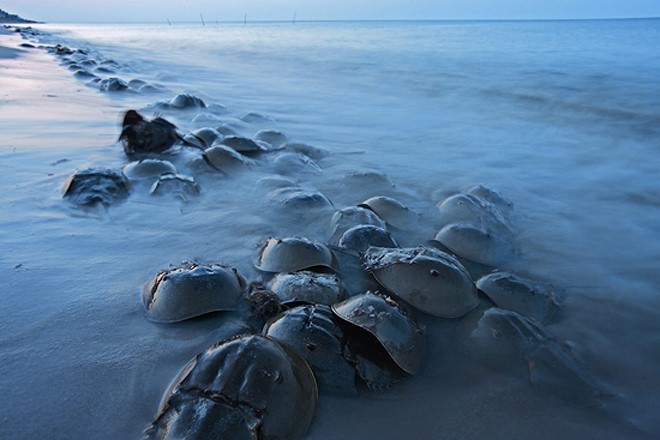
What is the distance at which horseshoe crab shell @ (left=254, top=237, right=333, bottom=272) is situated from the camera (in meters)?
2.05

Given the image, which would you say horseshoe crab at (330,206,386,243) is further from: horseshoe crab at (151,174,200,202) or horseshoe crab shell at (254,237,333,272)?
horseshoe crab at (151,174,200,202)

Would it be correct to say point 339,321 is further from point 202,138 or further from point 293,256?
point 202,138

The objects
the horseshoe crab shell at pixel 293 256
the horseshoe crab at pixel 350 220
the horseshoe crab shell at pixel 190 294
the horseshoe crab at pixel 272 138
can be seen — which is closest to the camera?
the horseshoe crab shell at pixel 190 294

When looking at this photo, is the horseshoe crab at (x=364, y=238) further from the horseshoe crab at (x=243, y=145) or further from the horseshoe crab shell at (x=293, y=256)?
the horseshoe crab at (x=243, y=145)

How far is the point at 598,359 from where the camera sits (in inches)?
66.3

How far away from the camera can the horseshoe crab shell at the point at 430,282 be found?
1.85m

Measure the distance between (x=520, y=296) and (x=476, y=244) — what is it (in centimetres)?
48

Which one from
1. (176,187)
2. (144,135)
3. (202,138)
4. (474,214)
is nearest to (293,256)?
(474,214)

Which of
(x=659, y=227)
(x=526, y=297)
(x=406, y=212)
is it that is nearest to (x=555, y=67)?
(x=659, y=227)

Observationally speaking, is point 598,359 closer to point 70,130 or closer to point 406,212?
point 406,212

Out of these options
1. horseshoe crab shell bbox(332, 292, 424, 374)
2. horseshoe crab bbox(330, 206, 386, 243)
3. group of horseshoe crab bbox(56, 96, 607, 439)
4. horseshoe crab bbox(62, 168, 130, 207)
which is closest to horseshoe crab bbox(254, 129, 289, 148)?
horseshoe crab bbox(62, 168, 130, 207)

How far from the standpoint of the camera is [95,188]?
2.90m

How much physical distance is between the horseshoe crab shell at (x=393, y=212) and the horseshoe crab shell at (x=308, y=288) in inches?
38.0

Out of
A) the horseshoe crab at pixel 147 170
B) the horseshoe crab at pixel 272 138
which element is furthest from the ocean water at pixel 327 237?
the horseshoe crab at pixel 272 138
